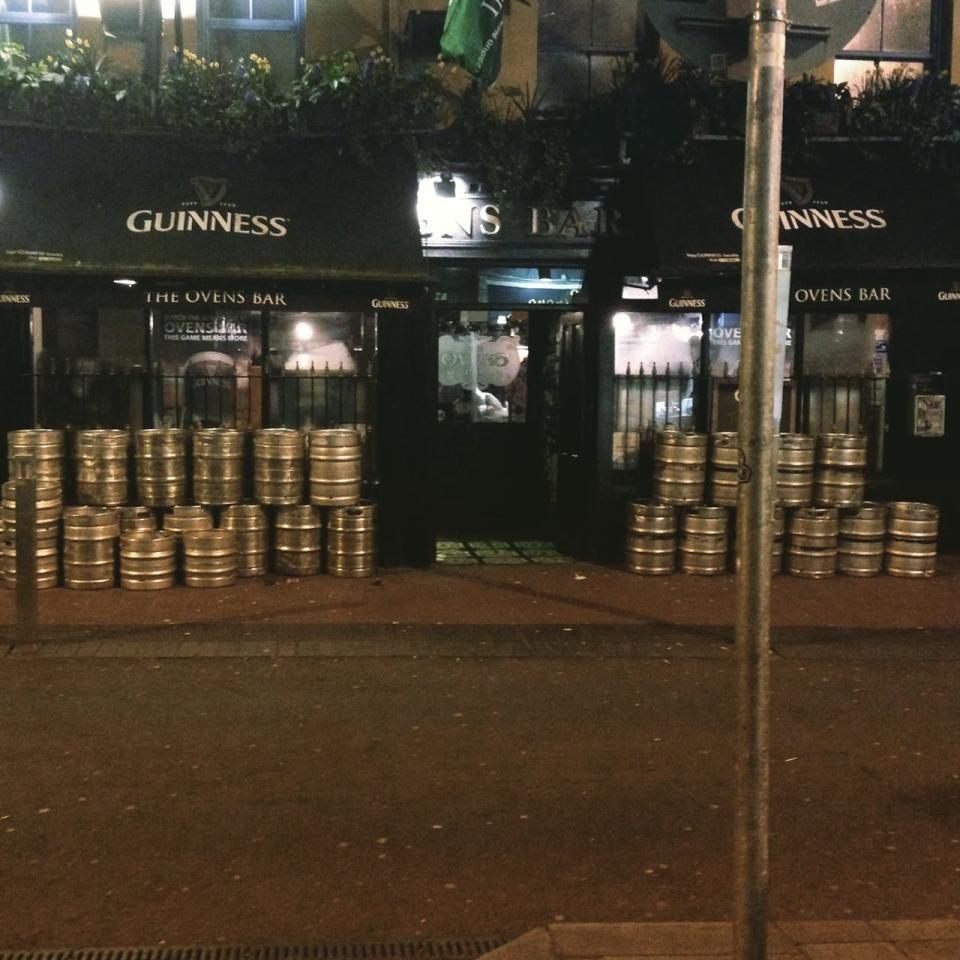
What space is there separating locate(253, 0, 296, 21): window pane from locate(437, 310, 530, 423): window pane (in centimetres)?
352

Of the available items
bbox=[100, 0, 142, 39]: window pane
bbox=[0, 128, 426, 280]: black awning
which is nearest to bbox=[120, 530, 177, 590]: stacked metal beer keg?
bbox=[0, 128, 426, 280]: black awning

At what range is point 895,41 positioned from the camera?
11961 mm

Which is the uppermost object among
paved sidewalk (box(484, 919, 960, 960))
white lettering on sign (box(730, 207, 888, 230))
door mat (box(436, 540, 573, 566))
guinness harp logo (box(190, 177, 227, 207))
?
guinness harp logo (box(190, 177, 227, 207))

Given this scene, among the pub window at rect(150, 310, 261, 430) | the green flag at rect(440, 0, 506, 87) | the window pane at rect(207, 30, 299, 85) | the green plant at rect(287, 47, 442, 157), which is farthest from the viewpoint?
the window pane at rect(207, 30, 299, 85)

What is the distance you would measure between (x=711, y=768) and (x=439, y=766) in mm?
1393

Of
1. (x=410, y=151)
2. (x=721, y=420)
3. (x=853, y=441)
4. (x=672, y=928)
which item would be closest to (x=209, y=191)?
(x=410, y=151)

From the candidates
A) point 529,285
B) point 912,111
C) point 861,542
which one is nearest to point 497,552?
point 529,285

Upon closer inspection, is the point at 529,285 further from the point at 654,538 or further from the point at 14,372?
the point at 14,372

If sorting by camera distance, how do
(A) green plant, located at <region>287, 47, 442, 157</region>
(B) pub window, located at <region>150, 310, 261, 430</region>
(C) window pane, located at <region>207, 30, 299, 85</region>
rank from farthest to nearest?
1. (C) window pane, located at <region>207, 30, 299, 85</region>
2. (B) pub window, located at <region>150, 310, 261, 430</region>
3. (A) green plant, located at <region>287, 47, 442, 157</region>

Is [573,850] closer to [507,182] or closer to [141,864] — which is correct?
[141,864]

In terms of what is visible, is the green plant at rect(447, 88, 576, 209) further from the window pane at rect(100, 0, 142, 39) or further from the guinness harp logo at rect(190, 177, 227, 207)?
the window pane at rect(100, 0, 142, 39)

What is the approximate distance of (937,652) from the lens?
826cm

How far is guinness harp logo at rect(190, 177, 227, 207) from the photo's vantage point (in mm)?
10508

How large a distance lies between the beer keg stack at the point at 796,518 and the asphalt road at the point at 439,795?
9.43 feet
